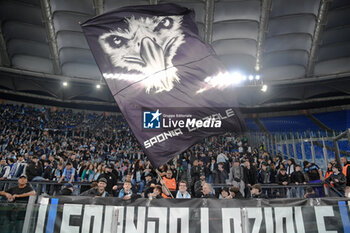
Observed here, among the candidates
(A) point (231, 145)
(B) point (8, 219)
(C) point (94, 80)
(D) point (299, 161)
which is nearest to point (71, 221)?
(B) point (8, 219)

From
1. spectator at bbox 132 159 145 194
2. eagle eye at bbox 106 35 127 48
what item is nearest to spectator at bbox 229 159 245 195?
spectator at bbox 132 159 145 194

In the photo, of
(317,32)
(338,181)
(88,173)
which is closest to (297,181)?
(338,181)

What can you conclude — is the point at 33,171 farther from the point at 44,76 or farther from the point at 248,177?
the point at 44,76

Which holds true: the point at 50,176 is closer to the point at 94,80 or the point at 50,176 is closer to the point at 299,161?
the point at 299,161

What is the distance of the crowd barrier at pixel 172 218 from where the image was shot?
3.76 metres

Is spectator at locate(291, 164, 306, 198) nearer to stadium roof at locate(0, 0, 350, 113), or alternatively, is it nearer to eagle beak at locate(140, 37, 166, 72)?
eagle beak at locate(140, 37, 166, 72)

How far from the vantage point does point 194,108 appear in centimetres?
494

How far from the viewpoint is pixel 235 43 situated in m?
23.1

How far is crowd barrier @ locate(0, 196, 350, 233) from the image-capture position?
3758 mm

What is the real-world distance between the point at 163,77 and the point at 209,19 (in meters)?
17.0

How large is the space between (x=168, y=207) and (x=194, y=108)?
1867 millimetres

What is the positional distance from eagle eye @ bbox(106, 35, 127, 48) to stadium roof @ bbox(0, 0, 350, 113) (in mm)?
15575

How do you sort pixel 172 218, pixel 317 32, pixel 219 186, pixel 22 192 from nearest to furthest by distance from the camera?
pixel 172 218 < pixel 22 192 < pixel 219 186 < pixel 317 32

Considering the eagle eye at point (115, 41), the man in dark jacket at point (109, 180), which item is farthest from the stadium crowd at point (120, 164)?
the eagle eye at point (115, 41)
